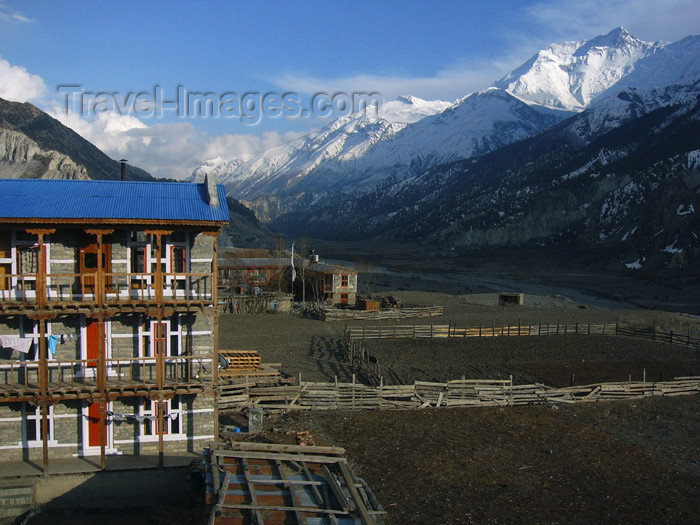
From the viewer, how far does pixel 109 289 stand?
1839 centimetres

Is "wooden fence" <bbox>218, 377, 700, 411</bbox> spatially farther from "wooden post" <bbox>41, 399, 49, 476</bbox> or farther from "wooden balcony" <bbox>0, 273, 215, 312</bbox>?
"wooden post" <bbox>41, 399, 49, 476</bbox>

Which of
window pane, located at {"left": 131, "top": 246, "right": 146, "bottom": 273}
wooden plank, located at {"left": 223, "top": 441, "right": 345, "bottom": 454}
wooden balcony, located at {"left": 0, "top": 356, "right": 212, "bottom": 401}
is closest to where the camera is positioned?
wooden plank, located at {"left": 223, "top": 441, "right": 345, "bottom": 454}

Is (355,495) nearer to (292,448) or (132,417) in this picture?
(292,448)

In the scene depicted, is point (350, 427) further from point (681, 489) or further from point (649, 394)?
point (649, 394)

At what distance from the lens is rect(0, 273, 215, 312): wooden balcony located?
677 inches

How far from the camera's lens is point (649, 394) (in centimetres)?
2916

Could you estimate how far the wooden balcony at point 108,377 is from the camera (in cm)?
1739

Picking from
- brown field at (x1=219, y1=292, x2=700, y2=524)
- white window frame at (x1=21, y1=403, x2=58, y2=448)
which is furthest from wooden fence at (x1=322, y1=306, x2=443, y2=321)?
white window frame at (x1=21, y1=403, x2=58, y2=448)

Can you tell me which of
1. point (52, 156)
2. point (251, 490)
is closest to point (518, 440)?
point (251, 490)

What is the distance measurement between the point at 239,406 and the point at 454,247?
155418mm

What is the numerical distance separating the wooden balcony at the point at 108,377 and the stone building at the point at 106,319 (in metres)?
0.04

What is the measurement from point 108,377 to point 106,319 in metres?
1.71

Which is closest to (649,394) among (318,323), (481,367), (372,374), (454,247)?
(481,367)

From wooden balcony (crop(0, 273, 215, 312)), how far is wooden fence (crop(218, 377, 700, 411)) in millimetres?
7150
